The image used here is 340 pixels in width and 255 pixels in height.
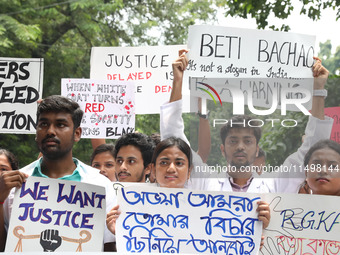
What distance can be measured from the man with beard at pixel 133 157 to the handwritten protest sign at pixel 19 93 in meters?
A: 1.10

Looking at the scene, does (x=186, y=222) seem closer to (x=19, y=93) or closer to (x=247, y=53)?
(x=247, y=53)

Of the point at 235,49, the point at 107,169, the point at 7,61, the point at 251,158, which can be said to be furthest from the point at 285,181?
the point at 7,61

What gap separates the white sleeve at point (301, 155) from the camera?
4285mm

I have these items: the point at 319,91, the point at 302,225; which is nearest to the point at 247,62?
the point at 319,91

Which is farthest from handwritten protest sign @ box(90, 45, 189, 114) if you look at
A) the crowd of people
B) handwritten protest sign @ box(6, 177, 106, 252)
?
handwritten protest sign @ box(6, 177, 106, 252)

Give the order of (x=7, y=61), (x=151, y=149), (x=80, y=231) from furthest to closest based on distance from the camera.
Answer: (x=7, y=61) < (x=151, y=149) < (x=80, y=231)

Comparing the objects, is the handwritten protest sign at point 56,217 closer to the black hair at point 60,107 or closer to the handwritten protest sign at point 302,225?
the black hair at point 60,107

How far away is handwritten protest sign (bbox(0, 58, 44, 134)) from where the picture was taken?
6.16 m

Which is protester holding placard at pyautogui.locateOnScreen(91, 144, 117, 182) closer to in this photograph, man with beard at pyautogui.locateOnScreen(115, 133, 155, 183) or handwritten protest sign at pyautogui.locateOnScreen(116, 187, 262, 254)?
man with beard at pyautogui.locateOnScreen(115, 133, 155, 183)

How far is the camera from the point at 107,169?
593cm

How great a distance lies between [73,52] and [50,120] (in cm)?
1234

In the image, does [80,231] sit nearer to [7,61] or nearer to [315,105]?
[315,105]

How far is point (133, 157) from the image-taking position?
5375mm

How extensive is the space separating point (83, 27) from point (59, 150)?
1190 centimetres
